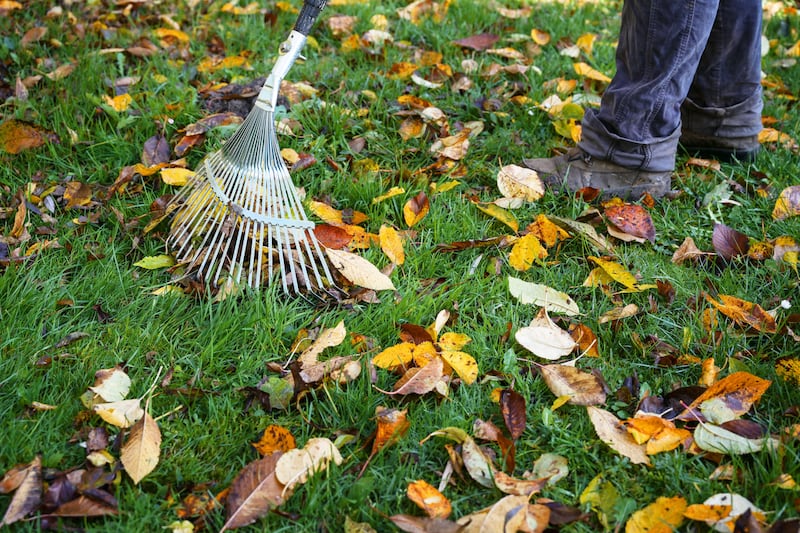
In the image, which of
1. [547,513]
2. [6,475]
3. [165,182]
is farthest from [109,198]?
[547,513]

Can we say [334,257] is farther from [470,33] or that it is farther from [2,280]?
[470,33]

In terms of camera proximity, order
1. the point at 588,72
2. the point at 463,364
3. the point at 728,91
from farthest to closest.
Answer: the point at 588,72, the point at 728,91, the point at 463,364

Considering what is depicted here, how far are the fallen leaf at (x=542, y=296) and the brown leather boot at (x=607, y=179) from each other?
0.58 m

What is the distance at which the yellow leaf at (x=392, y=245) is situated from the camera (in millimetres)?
2234

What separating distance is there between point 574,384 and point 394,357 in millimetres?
433

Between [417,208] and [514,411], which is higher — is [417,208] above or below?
above

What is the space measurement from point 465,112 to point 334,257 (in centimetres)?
114

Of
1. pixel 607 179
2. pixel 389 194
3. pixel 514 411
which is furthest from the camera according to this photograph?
pixel 607 179

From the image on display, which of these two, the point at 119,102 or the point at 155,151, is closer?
the point at 155,151

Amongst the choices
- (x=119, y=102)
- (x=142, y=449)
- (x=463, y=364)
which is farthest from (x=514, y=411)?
(x=119, y=102)

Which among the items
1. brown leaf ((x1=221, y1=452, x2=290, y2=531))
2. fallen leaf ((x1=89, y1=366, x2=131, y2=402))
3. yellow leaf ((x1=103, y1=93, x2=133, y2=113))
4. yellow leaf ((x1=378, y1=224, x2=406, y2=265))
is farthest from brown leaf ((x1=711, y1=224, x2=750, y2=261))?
yellow leaf ((x1=103, y1=93, x2=133, y2=113))

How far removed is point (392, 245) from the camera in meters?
2.26

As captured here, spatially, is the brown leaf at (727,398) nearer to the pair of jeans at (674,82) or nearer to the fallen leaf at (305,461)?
the fallen leaf at (305,461)

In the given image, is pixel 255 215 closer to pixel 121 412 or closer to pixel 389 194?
pixel 389 194
